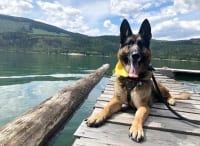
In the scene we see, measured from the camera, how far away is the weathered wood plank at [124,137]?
3.77 metres

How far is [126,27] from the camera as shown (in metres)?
5.10

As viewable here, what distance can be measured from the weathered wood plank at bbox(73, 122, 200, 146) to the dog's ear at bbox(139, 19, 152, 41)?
1.74 meters

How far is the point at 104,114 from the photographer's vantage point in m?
4.58

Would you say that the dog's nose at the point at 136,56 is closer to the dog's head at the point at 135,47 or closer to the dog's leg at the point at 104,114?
the dog's head at the point at 135,47

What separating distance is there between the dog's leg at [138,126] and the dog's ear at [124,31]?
4.39 ft

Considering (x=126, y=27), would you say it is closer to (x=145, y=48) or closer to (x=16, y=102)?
(x=145, y=48)

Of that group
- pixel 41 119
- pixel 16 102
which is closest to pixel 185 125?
pixel 41 119

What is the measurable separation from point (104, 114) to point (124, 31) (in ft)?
5.26

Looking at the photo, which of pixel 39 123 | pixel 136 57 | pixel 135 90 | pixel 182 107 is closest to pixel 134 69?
pixel 136 57

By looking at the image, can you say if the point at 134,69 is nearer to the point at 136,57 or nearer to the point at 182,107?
the point at 136,57

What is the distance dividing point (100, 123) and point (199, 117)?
2159mm

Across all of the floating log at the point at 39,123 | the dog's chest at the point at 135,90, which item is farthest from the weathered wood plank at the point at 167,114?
the floating log at the point at 39,123

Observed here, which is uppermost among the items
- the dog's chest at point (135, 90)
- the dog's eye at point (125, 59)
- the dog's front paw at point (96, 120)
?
the dog's eye at point (125, 59)

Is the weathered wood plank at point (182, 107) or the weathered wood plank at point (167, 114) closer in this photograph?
the weathered wood plank at point (167, 114)
